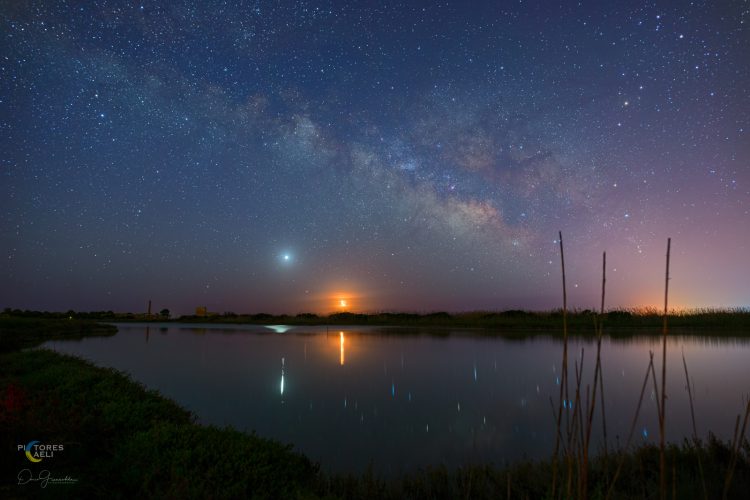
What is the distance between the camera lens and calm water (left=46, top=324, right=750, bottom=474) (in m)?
11.3

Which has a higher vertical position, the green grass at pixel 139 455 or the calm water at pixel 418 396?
the green grass at pixel 139 455

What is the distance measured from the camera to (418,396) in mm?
17078

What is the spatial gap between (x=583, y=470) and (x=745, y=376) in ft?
76.5

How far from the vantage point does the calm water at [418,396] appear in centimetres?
1128

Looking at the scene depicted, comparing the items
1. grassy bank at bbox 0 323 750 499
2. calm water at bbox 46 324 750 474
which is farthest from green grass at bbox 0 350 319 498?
calm water at bbox 46 324 750 474

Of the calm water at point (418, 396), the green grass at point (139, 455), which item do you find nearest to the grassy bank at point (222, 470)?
the green grass at point (139, 455)

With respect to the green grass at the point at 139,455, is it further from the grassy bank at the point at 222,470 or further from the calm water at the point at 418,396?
the calm water at the point at 418,396

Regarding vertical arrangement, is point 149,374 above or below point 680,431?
below

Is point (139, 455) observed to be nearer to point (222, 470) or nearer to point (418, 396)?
point (222, 470)

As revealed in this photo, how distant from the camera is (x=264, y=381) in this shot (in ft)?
65.9

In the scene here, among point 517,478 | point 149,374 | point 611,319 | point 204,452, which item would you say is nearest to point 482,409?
point 517,478

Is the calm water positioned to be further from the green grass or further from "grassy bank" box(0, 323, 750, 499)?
the green grass

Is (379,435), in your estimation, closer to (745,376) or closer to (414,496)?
(414,496)

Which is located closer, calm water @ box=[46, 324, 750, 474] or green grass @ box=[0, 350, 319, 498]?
green grass @ box=[0, 350, 319, 498]
